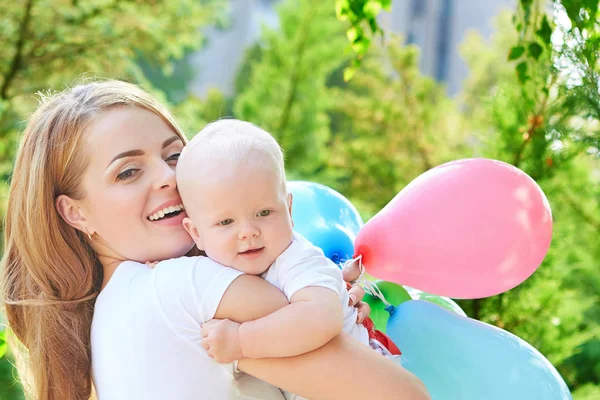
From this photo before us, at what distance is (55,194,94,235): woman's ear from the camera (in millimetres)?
1672

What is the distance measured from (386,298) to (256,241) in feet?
1.93

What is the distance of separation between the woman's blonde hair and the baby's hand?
466 millimetres

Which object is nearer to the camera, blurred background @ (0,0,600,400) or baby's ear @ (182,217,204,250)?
baby's ear @ (182,217,204,250)

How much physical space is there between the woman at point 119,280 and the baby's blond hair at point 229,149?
0.14 metres

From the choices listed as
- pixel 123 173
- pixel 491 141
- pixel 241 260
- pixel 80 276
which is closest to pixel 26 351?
pixel 80 276

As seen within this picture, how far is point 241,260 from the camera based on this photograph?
1.41 meters

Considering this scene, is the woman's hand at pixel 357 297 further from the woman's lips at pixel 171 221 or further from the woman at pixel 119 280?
the woman's lips at pixel 171 221

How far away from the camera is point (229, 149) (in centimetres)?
140

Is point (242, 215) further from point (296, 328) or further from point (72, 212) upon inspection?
point (72, 212)

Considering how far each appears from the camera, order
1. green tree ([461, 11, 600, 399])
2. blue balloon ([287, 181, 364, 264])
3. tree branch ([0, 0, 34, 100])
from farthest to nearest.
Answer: tree branch ([0, 0, 34, 100]) < green tree ([461, 11, 600, 399]) < blue balloon ([287, 181, 364, 264])

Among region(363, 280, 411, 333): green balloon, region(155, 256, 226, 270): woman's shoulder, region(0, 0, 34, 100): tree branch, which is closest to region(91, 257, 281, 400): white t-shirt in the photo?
region(155, 256, 226, 270): woman's shoulder

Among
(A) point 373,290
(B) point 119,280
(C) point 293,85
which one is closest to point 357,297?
(A) point 373,290

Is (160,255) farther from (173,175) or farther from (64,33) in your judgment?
(64,33)

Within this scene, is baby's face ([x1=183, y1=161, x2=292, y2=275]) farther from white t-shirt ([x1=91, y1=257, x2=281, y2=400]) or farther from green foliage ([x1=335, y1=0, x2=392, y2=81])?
green foliage ([x1=335, y1=0, x2=392, y2=81])
